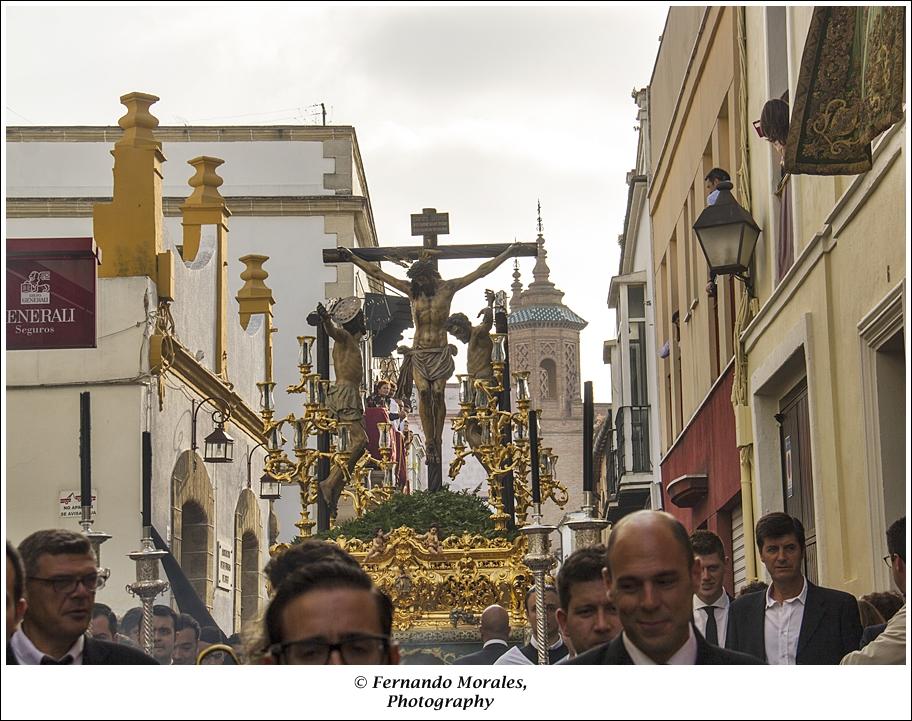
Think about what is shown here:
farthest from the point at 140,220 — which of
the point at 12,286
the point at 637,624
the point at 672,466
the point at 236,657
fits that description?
the point at 637,624

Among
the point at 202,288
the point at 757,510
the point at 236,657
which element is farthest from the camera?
the point at 202,288

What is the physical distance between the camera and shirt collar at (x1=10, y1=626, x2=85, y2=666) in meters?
4.01

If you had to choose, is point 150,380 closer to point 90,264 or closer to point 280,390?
point 280,390

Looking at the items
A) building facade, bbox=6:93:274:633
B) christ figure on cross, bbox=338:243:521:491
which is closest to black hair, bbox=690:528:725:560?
building facade, bbox=6:93:274:633

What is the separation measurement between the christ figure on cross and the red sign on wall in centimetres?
197

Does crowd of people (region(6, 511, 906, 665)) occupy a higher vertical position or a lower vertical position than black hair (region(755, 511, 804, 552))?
lower

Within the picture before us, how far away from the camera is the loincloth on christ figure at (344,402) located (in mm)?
10297

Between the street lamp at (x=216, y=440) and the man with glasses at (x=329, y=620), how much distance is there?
933 centimetres

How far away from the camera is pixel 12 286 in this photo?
7.77 metres

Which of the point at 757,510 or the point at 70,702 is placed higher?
the point at 757,510

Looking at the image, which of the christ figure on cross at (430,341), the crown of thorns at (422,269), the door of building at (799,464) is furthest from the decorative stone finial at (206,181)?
the door of building at (799,464)

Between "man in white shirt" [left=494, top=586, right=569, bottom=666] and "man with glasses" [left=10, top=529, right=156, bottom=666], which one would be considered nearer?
"man with glasses" [left=10, top=529, right=156, bottom=666]

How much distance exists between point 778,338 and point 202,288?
5.96m

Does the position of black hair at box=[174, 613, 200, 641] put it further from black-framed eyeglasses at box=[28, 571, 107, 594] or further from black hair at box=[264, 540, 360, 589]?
black-framed eyeglasses at box=[28, 571, 107, 594]
